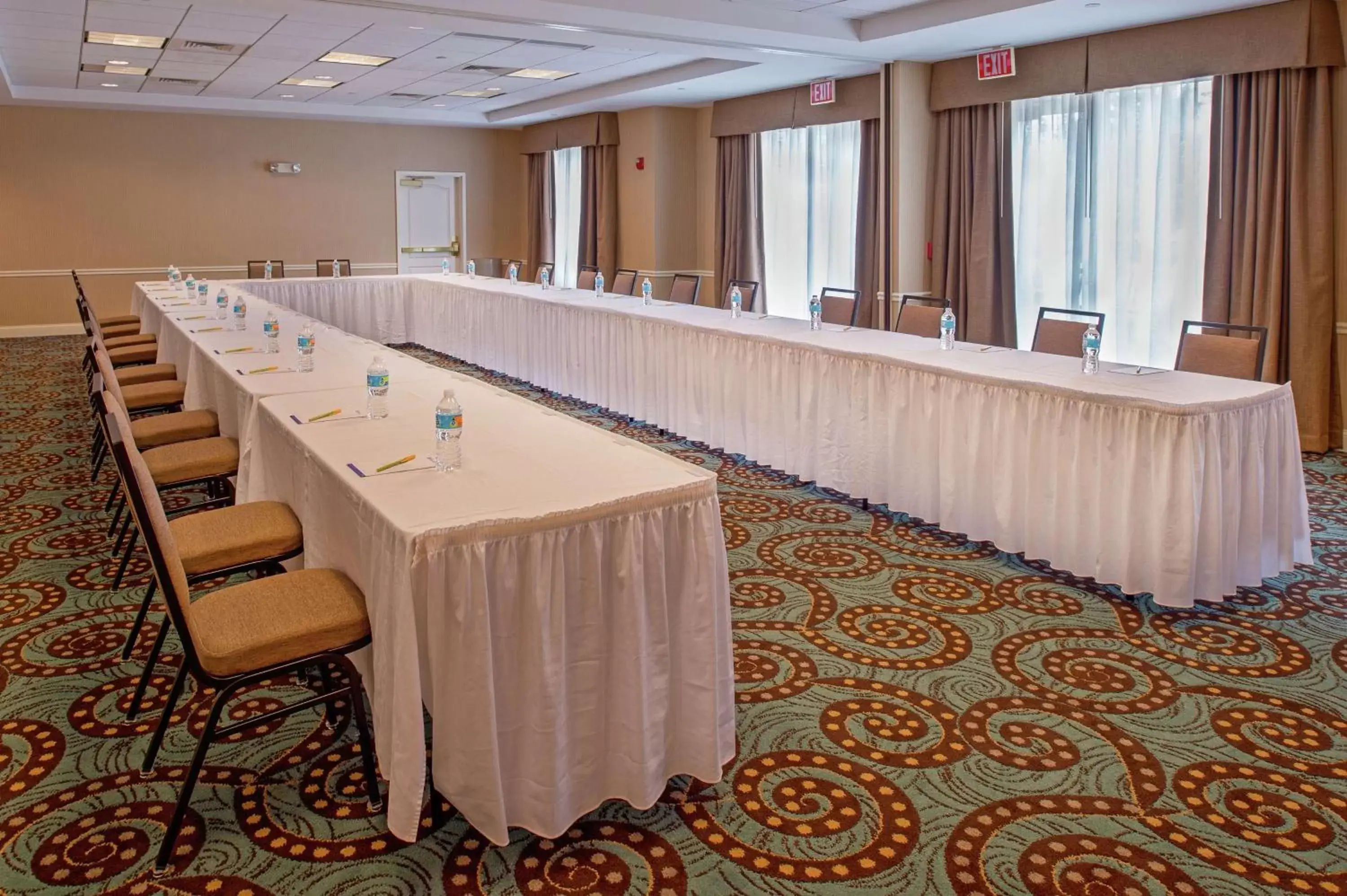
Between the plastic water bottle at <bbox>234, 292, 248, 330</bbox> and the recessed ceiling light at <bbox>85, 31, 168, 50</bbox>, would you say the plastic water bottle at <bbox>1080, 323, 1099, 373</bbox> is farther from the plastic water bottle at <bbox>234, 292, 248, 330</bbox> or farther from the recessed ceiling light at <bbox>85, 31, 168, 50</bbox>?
the recessed ceiling light at <bbox>85, 31, 168, 50</bbox>

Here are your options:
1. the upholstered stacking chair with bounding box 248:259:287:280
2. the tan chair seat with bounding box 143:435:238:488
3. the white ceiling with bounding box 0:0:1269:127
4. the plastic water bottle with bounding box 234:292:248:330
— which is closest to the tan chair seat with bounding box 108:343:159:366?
the plastic water bottle with bounding box 234:292:248:330

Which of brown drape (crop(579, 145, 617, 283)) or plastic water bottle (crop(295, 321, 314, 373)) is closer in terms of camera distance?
plastic water bottle (crop(295, 321, 314, 373))

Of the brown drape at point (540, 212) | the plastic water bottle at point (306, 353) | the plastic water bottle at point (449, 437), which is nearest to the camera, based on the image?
the plastic water bottle at point (449, 437)

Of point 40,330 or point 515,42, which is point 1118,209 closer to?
point 515,42

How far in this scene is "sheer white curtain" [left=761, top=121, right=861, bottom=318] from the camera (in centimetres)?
955

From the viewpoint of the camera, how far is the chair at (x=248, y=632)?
220cm

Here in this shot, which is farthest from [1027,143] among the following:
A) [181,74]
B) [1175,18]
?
[181,74]

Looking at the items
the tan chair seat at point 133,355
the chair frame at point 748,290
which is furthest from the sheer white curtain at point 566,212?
the tan chair seat at point 133,355

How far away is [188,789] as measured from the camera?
225 cm

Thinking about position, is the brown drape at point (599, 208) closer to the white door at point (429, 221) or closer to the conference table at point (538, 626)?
the white door at point (429, 221)

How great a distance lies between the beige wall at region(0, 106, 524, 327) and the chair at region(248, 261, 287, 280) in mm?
837

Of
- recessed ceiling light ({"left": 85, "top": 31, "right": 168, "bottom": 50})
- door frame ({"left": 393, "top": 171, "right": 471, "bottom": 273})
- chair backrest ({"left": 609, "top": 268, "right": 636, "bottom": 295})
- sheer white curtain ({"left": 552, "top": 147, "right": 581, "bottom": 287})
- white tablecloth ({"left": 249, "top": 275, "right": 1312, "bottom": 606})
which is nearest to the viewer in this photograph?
white tablecloth ({"left": 249, "top": 275, "right": 1312, "bottom": 606})

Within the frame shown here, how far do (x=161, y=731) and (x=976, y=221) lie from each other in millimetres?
6914

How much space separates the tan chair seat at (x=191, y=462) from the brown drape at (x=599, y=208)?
27.2ft
